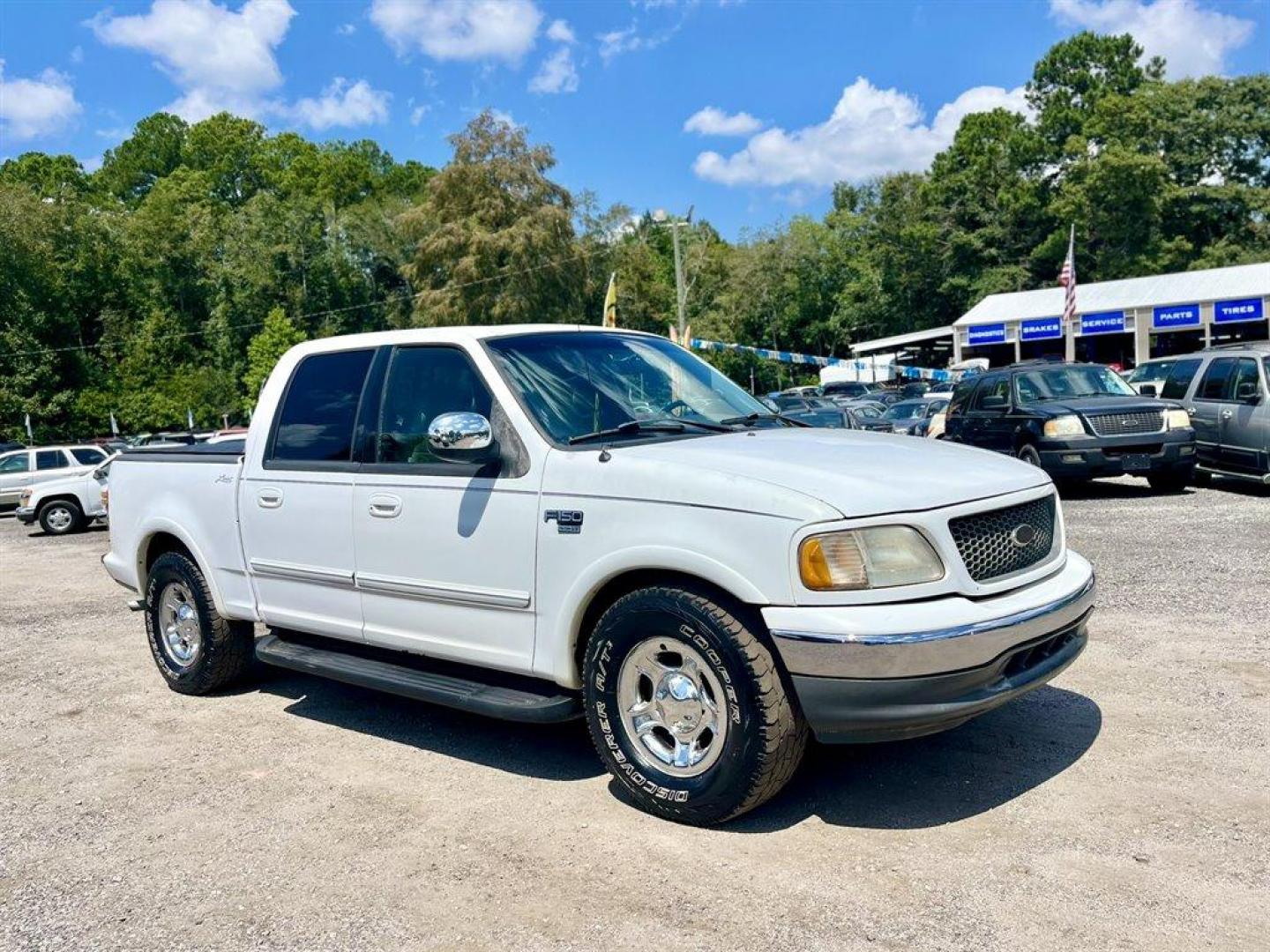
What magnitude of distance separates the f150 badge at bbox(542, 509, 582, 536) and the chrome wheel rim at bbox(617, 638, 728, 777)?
20.7 inches

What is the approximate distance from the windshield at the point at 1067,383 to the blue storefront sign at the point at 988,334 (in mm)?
41208

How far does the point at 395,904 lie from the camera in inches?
136

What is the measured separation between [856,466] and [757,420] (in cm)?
111

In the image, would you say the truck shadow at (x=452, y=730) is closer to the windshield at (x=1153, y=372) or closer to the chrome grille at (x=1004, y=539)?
the chrome grille at (x=1004, y=539)

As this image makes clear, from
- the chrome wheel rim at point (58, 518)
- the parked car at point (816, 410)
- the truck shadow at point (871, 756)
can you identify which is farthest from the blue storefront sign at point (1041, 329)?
the truck shadow at point (871, 756)

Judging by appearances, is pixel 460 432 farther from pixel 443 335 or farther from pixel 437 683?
pixel 437 683

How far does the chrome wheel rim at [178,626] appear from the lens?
6156 millimetres

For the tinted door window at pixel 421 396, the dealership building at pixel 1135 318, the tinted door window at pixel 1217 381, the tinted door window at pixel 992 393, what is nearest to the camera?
the tinted door window at pixel 421 396

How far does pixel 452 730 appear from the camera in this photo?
5.32m

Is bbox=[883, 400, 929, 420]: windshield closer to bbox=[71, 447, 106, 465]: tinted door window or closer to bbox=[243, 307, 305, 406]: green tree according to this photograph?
bbox=[71, 447, 106, 465]: tinted door window

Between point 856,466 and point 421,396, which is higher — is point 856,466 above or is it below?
below

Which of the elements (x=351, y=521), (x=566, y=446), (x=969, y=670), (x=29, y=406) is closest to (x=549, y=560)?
(x=566, y=446)

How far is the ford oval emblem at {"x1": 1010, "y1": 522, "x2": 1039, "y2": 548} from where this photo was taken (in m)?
3.95

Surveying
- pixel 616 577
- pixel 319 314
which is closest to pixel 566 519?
pixel 616 577
